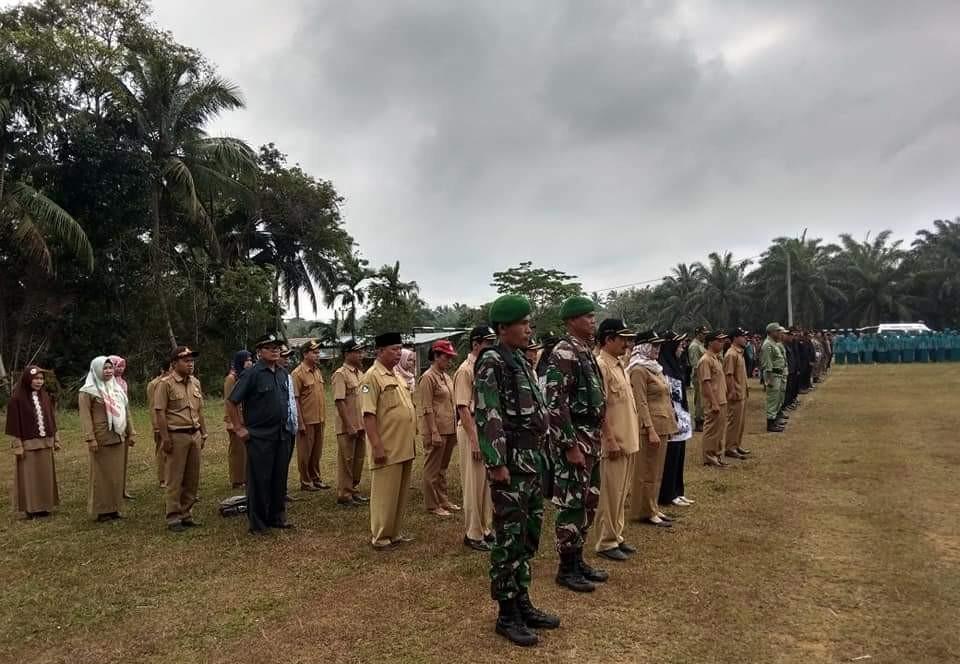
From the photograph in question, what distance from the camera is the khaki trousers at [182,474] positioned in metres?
6.11

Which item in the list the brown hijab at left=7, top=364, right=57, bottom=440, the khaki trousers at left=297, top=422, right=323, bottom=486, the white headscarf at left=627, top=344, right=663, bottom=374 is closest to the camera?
the white headscarf at left=627, top=344, right=663, bottom=374

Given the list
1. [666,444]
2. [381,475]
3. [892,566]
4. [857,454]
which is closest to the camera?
[892,566]

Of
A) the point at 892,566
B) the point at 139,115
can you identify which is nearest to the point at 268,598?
the point at 892,566

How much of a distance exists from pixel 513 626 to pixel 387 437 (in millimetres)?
1989

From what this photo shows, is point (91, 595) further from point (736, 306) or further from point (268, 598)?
point (736, 306)

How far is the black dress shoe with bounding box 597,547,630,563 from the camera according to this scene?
4930mm

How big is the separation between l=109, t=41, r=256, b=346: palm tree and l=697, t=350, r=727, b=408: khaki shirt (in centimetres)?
1559

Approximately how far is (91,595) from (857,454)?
8.97m

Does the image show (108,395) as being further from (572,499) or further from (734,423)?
(734,423)

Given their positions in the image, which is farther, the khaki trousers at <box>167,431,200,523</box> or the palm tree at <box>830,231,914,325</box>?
the palm tree at <box>830,231,914,325</box>

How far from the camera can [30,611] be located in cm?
436

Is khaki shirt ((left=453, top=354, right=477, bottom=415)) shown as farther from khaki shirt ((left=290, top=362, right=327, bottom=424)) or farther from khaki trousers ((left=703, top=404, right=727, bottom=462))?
khaki trousers ((left=703, top=404, right=727, bottom=462))

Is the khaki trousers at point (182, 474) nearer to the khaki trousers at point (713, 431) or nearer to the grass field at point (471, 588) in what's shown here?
the grass field at point (471, 588)

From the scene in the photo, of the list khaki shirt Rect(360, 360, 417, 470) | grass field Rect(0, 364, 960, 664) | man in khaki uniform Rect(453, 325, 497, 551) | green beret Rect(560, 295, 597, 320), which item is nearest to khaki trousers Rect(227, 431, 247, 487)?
grass field Rect(0, 364, 960, 664)
